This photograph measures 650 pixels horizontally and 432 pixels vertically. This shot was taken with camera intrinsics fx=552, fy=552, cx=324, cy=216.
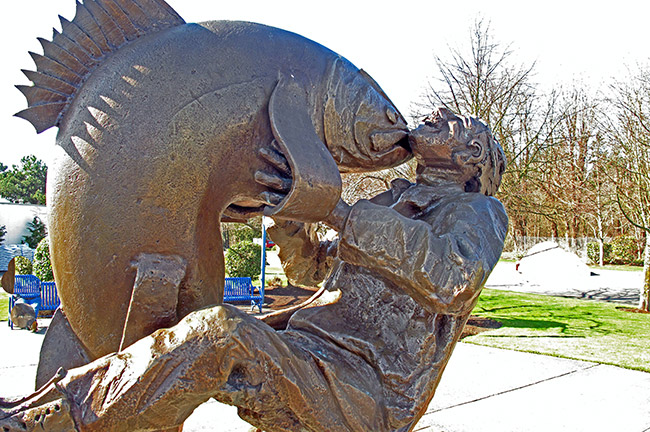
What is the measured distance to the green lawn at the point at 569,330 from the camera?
7.79m

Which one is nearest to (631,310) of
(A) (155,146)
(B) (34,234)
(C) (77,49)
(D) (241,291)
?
(D) (241,291)

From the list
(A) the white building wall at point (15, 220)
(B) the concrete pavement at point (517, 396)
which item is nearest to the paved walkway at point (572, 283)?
(B) the concrete pavement at point (517, 396)

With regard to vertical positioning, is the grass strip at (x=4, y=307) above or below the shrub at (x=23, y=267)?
below

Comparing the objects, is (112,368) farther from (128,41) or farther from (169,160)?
(128,41)

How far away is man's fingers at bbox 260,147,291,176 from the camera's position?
2.00 meters

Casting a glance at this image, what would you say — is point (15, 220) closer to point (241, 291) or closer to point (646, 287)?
point (241, 291)

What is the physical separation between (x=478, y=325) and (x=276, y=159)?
31.2 ft

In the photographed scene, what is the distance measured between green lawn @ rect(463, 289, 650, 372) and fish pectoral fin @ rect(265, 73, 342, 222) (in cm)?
625

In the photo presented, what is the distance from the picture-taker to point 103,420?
1.69 metres

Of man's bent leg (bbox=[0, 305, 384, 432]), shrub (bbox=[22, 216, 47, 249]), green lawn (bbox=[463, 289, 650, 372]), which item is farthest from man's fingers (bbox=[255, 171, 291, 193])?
shrub (bbox=[22, 216, 47, 249])

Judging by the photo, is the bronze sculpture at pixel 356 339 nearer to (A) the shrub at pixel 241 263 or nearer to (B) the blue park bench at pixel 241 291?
(B) the blue park bench at pixel 241 291

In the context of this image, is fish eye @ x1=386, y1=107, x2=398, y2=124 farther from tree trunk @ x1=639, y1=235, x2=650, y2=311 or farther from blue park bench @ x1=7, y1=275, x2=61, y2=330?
tree trunk @ x1=639, y1=235, x2=650, y2=311

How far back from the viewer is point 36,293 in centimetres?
1107

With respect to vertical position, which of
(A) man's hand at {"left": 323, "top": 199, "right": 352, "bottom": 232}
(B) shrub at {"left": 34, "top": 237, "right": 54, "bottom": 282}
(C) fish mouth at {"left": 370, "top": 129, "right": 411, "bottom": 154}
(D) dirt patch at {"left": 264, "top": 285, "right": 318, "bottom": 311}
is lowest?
(D) dirt patch at {"left": 264, "top": 285, "right": 318, "bottom": 311}
